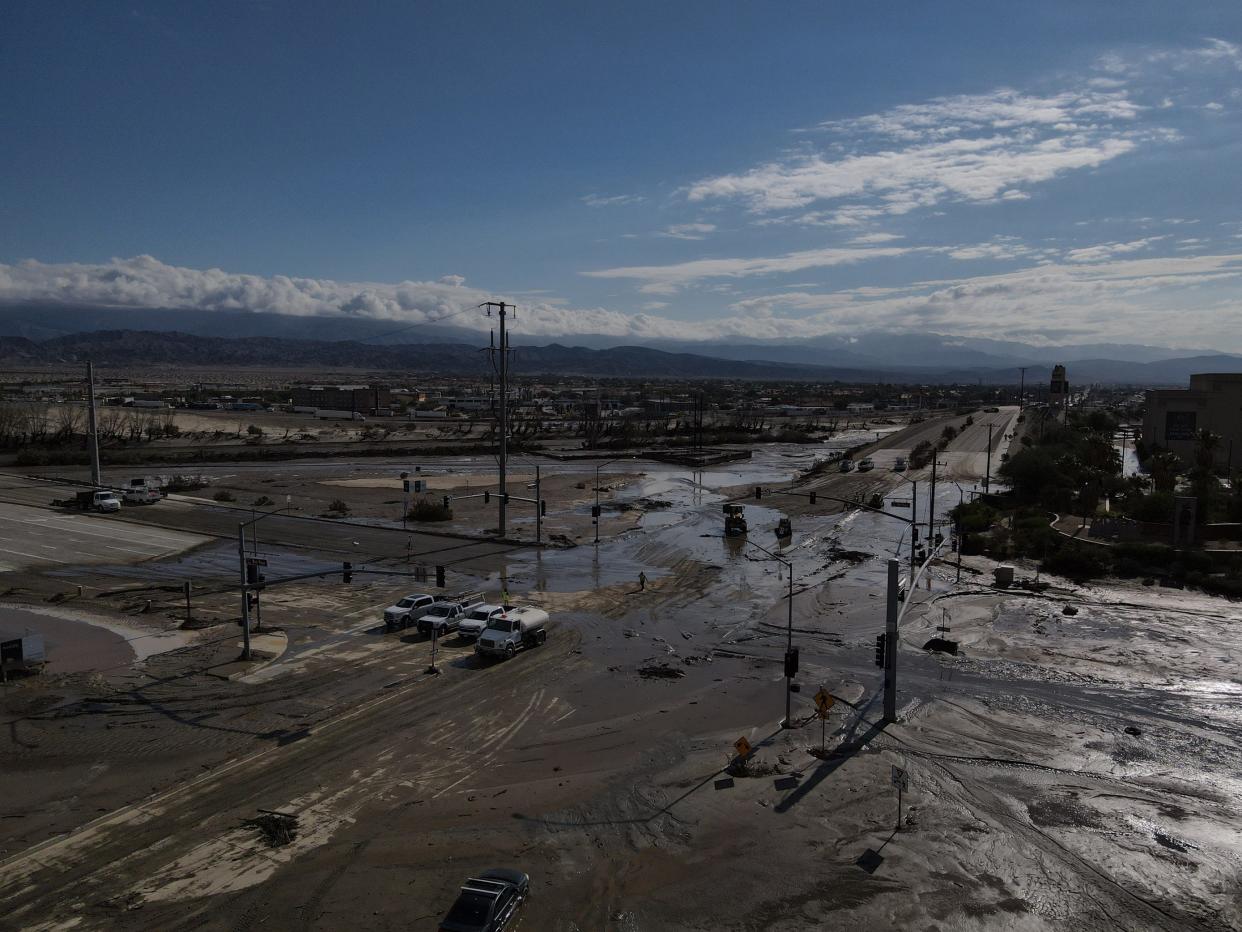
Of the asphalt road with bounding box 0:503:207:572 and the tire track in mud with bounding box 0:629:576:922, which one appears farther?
the asphalt road with bounding box 0:503:207:572

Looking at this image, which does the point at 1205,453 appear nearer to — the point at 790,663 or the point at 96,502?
the point at 790,663

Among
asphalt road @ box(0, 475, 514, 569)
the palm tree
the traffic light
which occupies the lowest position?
asphalt road @ box(0, 475, 514, 569)

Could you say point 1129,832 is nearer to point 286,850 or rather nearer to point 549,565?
point 286,850

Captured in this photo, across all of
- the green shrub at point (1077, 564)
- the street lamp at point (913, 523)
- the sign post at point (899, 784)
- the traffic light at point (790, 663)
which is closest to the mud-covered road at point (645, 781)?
the sign post at point (899, 784)

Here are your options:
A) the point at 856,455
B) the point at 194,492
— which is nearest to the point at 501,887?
the point at 194,492

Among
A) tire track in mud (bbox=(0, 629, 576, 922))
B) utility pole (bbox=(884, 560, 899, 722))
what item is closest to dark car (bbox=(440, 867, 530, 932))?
tire track in mud (bbox=(0, 629, 576, 922))

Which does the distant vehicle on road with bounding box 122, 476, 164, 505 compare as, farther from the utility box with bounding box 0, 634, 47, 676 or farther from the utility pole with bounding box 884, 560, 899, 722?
the utility pole with bounding box 884, 560, 899, 722
